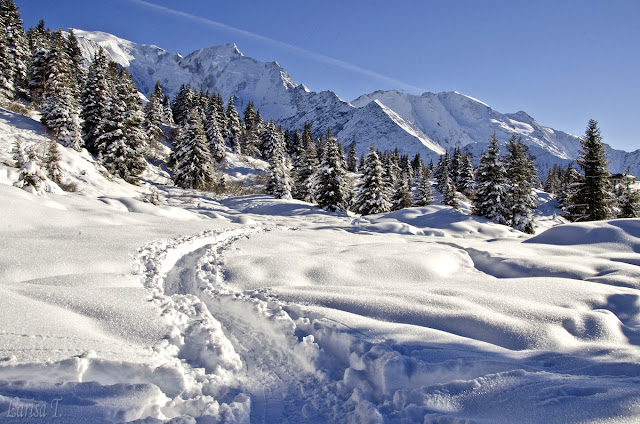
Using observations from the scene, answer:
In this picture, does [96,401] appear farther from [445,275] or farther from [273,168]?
[273,168]

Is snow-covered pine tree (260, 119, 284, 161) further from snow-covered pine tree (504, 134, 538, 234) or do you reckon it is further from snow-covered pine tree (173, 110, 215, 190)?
snow-covered pine tree (504, 134, 538, 234)

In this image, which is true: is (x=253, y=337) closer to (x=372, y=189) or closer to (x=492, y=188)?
(x=492, y=188)

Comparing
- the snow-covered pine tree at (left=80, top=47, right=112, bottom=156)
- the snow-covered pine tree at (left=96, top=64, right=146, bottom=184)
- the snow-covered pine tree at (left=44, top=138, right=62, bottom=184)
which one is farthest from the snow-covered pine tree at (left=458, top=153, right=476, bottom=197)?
the snow-covered pine tree at (left=44, top=138, right=62, bottom=184)

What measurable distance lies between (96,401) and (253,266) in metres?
4.46

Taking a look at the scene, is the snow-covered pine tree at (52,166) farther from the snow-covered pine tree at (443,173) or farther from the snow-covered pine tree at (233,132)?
the snow-covered pine tree at (233,132)

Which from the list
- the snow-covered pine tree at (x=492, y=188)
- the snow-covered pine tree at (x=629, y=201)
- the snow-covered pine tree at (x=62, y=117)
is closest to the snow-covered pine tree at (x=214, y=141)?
the snow-covered pine tree at (x=62, y=117)

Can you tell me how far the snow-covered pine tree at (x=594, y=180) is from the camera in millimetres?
21906

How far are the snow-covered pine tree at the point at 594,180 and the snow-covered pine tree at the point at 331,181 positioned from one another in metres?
17.0

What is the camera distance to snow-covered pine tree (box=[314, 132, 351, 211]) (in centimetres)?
2622

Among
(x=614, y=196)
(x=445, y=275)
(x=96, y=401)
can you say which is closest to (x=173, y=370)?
(x=96, y=401)

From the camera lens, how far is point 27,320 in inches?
142

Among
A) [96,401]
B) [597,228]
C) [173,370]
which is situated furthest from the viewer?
[597,228]

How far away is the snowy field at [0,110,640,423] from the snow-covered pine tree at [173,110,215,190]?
2630 centimetres

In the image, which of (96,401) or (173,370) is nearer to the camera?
(96,401)
